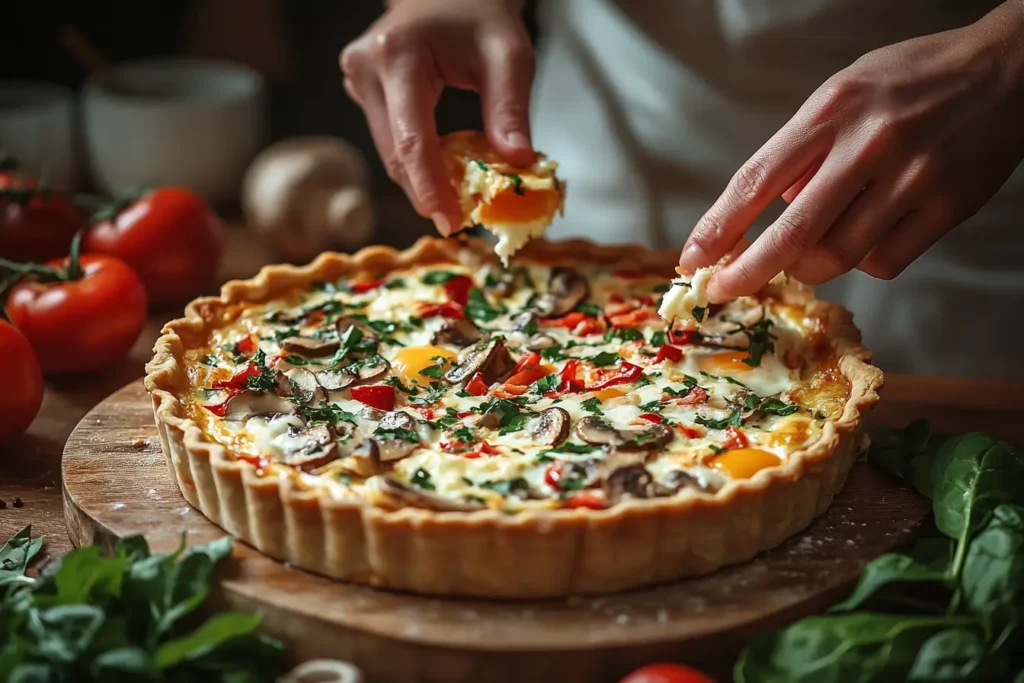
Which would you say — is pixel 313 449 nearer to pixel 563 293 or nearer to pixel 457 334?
pixel 457 334

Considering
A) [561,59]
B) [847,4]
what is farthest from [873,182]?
[561,59]

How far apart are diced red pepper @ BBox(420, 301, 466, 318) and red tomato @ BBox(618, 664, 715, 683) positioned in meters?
1.96

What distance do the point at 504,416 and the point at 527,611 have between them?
2.56ft

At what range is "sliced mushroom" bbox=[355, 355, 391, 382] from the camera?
3.89 m

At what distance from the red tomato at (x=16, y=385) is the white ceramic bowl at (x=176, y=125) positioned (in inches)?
99.0

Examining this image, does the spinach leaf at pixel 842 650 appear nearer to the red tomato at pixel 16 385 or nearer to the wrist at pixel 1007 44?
the wrist at pixel 1007 44

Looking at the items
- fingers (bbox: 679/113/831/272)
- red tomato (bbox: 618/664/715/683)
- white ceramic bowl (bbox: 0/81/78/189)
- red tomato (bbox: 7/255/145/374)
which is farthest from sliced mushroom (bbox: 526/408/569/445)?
white ceramic bowl (bbox: 0/81/78/189)

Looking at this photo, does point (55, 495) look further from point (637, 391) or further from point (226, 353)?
point (637, 391)

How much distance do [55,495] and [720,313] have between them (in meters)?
2.44

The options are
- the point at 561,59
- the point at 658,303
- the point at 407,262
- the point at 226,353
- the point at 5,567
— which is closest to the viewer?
the point at 5,567

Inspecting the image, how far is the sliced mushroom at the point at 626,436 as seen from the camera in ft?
11.0

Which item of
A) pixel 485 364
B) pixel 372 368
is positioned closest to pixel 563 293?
pixel 485 364

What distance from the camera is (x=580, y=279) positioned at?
4625 millimetres

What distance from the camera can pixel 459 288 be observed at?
15.2ft
